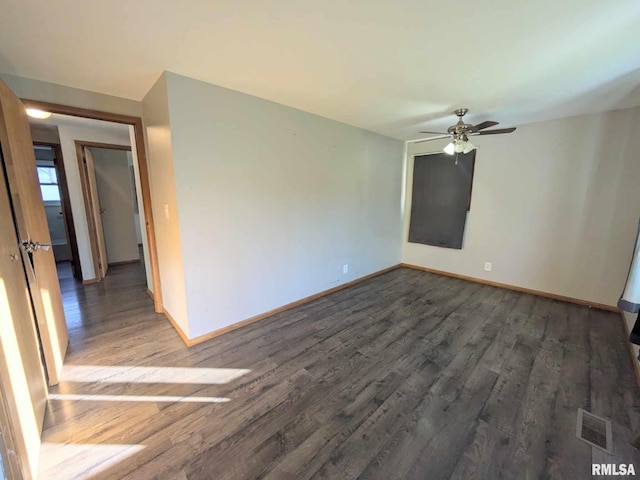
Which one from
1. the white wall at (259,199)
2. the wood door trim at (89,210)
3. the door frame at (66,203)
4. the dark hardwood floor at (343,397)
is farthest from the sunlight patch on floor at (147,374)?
the door frame at (66,203)

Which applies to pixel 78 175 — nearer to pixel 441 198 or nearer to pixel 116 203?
pixel 116 203

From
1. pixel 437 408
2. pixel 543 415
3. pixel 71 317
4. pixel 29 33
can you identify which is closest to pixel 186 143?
pixel 29 33

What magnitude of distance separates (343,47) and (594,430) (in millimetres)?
2847

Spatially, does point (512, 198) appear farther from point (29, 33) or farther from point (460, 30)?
point (29, 33)

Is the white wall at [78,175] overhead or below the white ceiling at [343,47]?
below

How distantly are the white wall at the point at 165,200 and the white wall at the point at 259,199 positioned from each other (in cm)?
9

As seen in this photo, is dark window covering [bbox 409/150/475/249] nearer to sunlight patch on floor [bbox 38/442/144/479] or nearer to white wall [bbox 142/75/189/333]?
white wall [bbox 142/75/189/333]

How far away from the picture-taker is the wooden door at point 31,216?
161cm

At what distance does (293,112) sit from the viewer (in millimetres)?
2807

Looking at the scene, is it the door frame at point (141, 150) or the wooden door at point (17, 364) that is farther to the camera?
the door frame at point (141, 150)

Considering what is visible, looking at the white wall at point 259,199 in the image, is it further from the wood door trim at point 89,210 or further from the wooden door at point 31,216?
the wood door trim at point 89,210

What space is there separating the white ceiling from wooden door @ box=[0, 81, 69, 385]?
0.47 metres

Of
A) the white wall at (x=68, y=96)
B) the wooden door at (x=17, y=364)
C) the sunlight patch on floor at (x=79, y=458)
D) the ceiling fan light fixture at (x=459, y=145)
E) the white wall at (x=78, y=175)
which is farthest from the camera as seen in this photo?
the white wall at (x=78, y=175)

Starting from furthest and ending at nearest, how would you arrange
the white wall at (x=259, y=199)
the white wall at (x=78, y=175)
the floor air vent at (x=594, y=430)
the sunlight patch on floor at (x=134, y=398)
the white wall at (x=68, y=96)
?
→ the white wall at (x=78, y=175) < the white wall at (x=259, y=199) < the white wall at (x=68, y=96) < the sunlight patch on floor at (x=134, y=398) < the floor air vent at (x=594, y=430)
